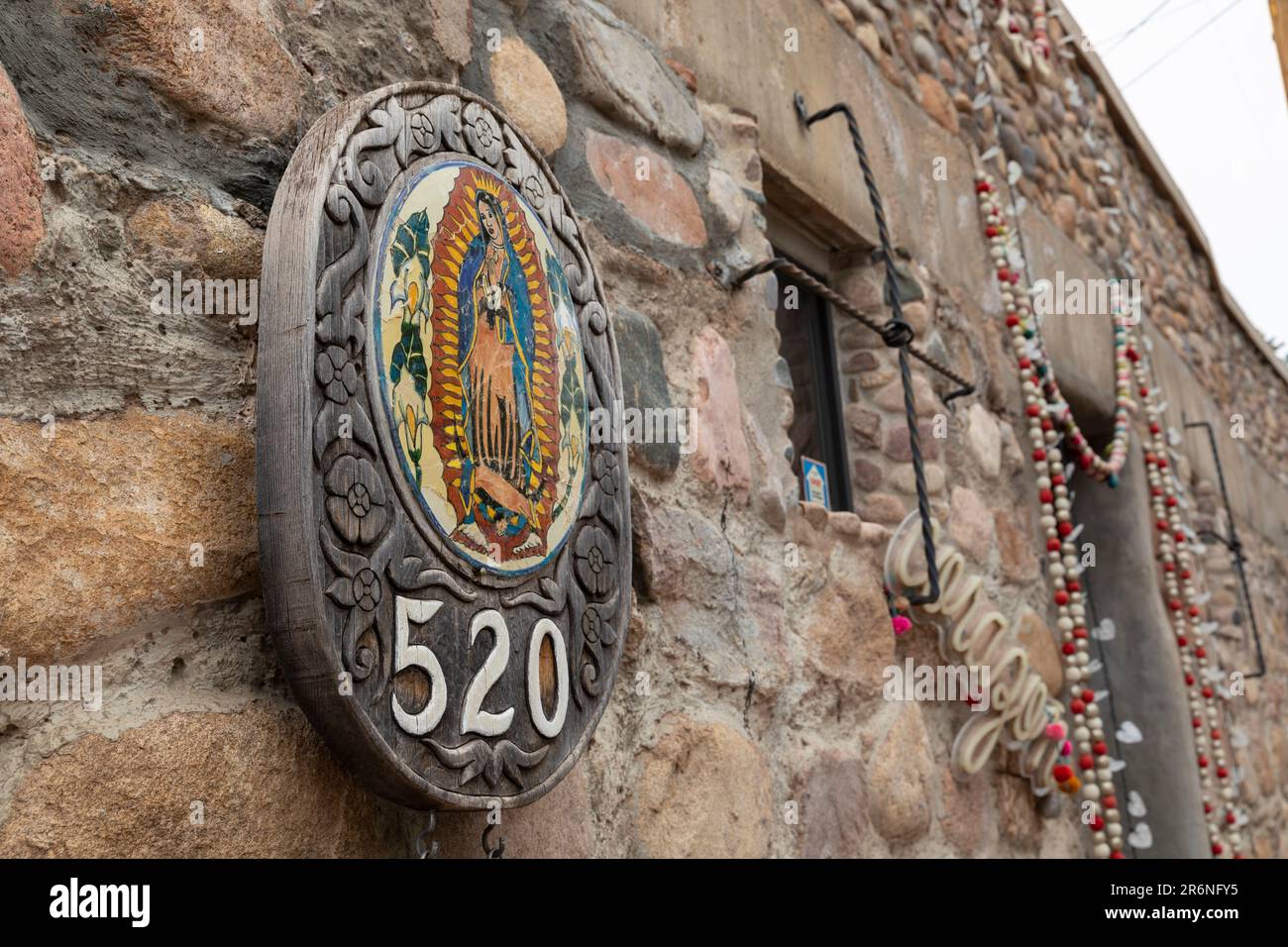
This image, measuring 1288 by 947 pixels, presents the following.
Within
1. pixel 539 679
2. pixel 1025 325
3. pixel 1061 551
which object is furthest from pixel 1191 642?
pixel 539 679

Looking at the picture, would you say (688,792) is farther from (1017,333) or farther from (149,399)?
(1017,333)

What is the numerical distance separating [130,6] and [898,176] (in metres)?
1.80

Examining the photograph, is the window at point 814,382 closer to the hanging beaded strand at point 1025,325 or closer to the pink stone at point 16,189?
the hanging beaded strand at point 1025,325

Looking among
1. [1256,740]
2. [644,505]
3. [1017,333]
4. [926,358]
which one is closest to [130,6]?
[644,505]

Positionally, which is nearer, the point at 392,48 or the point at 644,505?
the point at 392,48

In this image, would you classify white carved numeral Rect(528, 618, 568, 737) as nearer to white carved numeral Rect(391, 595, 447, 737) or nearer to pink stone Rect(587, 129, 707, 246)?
white carved numeral Rect(391, 595, 447, 737)

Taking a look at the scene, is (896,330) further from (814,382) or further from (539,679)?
(539,679)

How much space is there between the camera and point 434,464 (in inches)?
40.0

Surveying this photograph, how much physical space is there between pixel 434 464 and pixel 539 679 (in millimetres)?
227

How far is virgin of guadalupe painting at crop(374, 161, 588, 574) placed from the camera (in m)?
1.01

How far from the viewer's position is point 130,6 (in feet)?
3.09

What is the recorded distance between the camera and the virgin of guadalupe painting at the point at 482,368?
3.32ft

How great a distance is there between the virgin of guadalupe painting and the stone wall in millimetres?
127

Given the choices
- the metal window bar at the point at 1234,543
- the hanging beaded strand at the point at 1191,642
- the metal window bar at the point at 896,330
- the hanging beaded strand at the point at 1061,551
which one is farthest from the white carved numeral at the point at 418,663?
the metal window bar at the point at 1234,543
